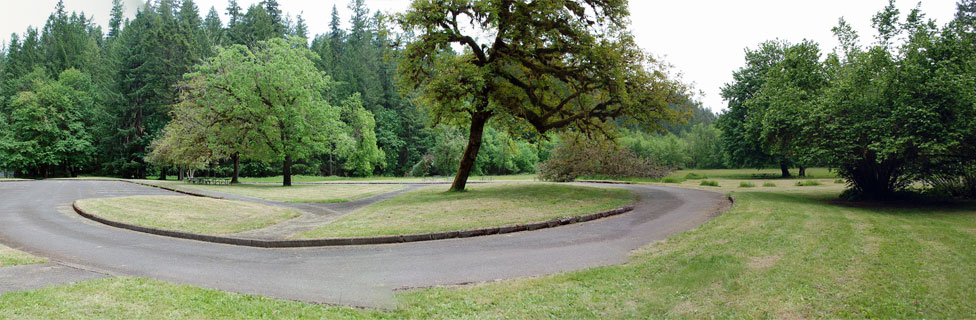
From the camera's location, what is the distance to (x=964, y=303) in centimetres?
500

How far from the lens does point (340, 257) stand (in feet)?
27.0

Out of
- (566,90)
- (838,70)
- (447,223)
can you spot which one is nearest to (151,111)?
(566,90)

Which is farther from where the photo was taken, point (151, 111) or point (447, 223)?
point (151, 111)

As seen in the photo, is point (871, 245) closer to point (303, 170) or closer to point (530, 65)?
point (530, 65)

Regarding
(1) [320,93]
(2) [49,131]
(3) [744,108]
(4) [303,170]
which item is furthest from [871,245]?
(2) [49,131]

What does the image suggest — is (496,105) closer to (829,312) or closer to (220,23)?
(829,312)

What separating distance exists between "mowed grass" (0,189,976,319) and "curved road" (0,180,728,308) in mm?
581

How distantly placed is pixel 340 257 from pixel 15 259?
196 inches

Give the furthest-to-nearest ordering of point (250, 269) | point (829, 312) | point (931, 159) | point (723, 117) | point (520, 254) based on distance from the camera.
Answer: point (723, 117)
point (931, 159)
point (520, 254)
point (250, 269)
point (829, 312)

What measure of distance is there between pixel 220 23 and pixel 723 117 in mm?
70733

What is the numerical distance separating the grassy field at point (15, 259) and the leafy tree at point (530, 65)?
509 inches

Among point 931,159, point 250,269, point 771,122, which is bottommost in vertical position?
point 250,269

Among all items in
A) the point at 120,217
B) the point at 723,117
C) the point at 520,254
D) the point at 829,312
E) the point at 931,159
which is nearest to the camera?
the point at 829,312

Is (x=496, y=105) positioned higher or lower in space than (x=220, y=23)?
lower
